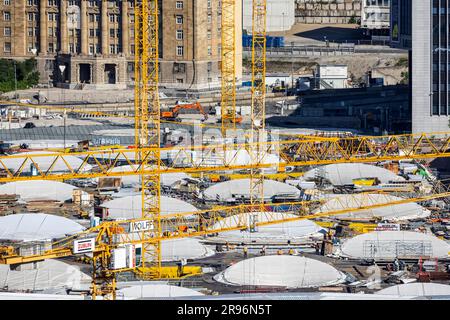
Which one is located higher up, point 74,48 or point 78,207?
point 74,48

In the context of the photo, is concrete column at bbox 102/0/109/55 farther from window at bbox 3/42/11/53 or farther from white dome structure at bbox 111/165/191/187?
white dome structure at bbox 111/165/191/187

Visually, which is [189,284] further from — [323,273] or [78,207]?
[78,207]

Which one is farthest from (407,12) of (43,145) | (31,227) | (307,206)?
(31,227)

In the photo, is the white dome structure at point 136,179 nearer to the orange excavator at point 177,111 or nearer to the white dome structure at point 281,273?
the white dome structure at point 281,273

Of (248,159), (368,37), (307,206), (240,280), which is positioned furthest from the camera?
(368,37)

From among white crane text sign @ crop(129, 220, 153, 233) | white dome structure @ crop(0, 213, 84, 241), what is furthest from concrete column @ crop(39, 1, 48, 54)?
white crane text sign @ crop(129, 220, 153, 233)

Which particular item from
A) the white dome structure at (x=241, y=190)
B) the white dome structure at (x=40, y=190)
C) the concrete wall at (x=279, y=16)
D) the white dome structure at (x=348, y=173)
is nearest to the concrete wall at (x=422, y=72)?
the white dome structure at (x=348, y=173)
